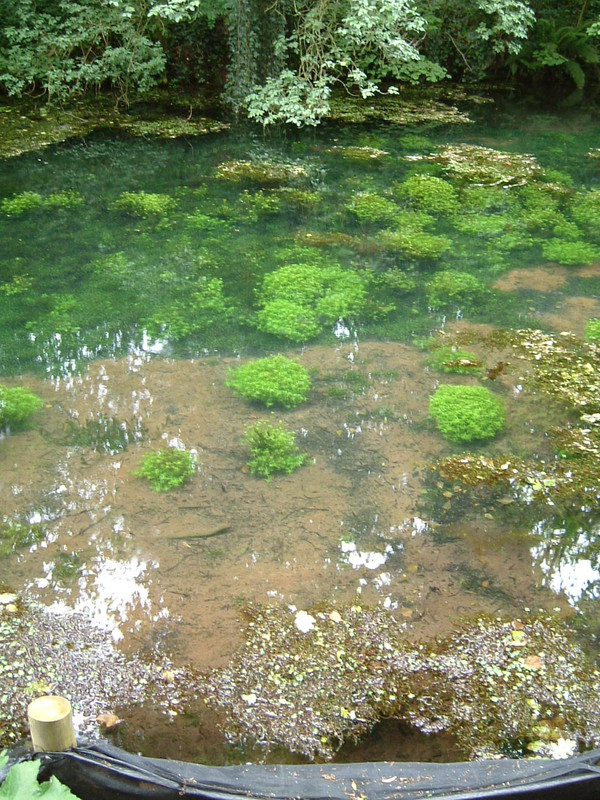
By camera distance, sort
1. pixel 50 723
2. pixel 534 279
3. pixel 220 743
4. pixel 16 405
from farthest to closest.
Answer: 1. pixel 534 279
2. pixel 16 405
3. pixel 220 743
4. pixel 50 723

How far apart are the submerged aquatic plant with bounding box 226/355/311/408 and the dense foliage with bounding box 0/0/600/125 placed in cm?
445

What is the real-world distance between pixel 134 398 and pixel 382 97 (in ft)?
29.4

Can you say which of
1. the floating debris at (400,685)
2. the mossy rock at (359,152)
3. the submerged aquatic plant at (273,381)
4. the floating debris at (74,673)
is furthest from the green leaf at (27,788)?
the mossy rock at (359,152)

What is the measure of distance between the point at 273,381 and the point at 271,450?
0.79 meters

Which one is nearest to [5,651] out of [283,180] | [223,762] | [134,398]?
[223,762]

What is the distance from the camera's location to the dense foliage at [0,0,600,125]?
29.0ft

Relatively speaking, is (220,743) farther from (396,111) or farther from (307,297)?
(396,111)

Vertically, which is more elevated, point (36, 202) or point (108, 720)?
point (36, 202)

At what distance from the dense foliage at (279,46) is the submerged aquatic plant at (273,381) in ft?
14.6

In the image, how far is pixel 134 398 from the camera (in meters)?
5.04

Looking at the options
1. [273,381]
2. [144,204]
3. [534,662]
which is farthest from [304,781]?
[144,204]

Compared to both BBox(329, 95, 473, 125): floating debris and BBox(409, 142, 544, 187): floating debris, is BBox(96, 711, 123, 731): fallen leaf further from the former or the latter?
BBox(329, 95, 473, 125): floating debris

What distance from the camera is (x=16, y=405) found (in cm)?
483

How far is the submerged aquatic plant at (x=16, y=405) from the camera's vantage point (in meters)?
4.71
